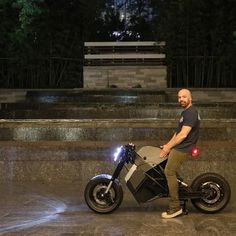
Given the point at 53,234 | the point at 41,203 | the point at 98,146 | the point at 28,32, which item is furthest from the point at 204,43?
the point at 53,234

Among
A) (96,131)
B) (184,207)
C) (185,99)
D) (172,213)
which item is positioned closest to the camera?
(185,99)

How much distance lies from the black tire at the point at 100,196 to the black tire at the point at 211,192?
950mm

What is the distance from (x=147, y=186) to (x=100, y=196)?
0.63 m

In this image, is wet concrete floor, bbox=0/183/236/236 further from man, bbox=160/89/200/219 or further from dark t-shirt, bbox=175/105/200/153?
dark t-shirt, bbox=175/105/200/153

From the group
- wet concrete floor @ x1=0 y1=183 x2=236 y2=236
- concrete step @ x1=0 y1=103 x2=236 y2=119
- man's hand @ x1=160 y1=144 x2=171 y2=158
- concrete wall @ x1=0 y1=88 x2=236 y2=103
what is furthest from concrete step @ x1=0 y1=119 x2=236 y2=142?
concrete wall @ x1=0 y1=88 x2=236 y2=103

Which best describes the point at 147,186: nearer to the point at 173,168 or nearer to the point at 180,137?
the point at 173,168

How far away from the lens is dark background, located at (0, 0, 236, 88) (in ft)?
63.3

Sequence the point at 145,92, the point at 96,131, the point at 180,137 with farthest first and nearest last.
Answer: the point at 145,92 < the point at 96,131 < the point at 180,137

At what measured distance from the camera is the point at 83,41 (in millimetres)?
20484

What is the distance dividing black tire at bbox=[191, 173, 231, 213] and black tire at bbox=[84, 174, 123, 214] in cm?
95

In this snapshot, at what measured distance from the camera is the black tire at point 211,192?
722 centimetres

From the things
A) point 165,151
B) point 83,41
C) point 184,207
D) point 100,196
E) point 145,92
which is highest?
point 83,41

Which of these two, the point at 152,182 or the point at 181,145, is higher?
the point at 181,145

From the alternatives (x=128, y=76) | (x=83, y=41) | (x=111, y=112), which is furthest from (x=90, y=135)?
(x=83, y=41)
